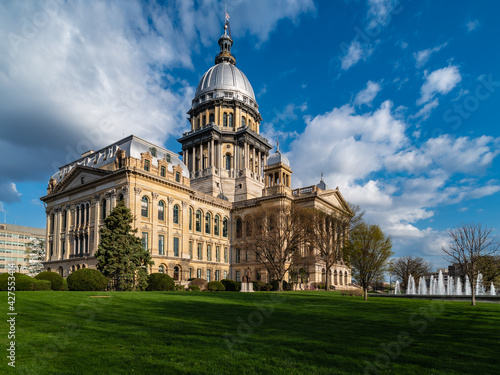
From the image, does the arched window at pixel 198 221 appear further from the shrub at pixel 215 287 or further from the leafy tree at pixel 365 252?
the leafy tree at pixel 365 252

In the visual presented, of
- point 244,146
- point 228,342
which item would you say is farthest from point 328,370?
point 244,146

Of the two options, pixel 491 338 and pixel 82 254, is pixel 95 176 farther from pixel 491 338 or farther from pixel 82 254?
pixel 491 338

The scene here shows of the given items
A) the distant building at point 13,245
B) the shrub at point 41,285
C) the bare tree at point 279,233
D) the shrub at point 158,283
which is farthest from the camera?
the distant building at point 13,245

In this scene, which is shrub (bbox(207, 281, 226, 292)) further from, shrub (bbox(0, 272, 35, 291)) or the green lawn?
the green lawn

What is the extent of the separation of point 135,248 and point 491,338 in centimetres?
3485

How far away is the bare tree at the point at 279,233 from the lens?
52.1 meters

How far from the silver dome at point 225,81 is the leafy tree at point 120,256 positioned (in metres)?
57.8

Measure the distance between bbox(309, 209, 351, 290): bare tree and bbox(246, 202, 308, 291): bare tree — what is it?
6.33ft

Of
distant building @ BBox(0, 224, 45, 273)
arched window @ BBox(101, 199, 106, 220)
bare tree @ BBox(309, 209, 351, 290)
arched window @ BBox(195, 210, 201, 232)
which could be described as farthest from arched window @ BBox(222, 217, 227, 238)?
distant building @ BBox(0, 224, 45, 273)

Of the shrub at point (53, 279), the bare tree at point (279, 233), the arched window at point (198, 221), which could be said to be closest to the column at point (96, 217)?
the arched window at point (198, 221)

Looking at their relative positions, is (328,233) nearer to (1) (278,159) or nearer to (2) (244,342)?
(1) (278,159)

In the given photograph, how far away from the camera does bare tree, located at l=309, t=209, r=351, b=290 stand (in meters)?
53.4

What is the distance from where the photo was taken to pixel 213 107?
89.8 m

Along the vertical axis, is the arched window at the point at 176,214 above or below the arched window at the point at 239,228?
above
